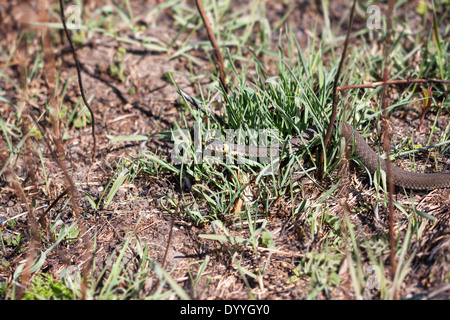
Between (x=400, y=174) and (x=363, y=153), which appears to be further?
(x=363, y=153)

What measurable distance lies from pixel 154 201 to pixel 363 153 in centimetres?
183

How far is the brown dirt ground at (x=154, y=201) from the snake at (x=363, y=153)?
0.09 m

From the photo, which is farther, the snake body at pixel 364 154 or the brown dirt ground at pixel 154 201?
the snake body at pixel 364 154

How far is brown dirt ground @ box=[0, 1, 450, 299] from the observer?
2.73 meters

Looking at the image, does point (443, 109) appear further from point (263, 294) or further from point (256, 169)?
point (263, 294)

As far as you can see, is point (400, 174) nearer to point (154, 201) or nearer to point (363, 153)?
point (363, 153)

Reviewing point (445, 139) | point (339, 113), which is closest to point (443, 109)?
point (445, 139)

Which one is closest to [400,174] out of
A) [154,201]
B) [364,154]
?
[364,154]

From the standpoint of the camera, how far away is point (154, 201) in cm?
338

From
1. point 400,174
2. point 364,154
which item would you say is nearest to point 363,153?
point 364,154

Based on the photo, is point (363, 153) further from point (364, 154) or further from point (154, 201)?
point (154, 201)

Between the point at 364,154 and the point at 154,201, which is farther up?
the point at 364,154

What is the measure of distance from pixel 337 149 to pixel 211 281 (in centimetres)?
144

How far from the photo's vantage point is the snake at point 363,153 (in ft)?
10.4
